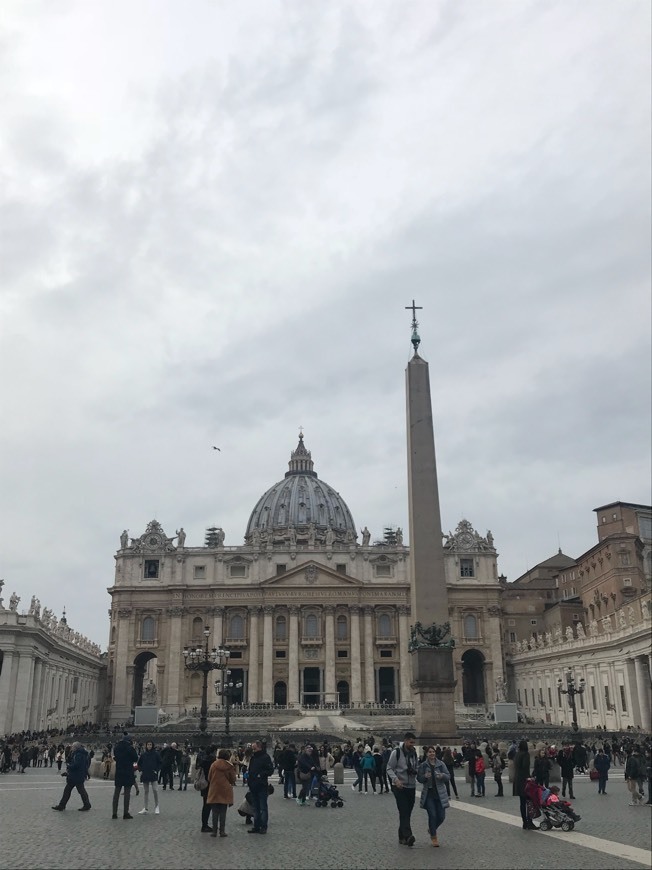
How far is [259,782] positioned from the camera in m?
11.7

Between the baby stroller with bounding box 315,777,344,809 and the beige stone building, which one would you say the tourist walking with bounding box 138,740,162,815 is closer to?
the baby stroller with bounding box 315,777,344,809

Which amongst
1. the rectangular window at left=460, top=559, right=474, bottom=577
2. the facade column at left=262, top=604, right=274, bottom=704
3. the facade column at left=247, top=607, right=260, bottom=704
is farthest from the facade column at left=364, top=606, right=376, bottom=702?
the facade column at left=247, top=607, right=260, bottom=704

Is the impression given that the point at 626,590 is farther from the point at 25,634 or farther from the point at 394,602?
the point at 25,634

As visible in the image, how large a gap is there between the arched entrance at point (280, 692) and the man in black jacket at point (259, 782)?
66.5 metres

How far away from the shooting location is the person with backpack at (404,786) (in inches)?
404

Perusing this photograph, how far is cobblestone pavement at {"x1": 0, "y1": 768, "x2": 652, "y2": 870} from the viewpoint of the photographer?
8727mm

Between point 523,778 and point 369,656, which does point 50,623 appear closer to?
Result: point 369,656

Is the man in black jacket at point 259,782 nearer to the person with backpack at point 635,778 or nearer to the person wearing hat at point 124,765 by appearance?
the person wearing hat at point 124,765

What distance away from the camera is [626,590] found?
6084 cm

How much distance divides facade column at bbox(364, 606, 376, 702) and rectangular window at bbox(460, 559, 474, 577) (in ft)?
32.4

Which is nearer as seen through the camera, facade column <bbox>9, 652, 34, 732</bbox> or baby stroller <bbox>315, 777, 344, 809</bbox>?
baby stroller <bbox>315, 777, 344, 809</bbox>

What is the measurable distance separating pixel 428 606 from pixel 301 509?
8568 cm

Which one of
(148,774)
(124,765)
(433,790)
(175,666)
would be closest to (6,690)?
(175,666)

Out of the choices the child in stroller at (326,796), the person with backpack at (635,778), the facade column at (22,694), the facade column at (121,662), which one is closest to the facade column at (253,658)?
the facade column at (121,662)
